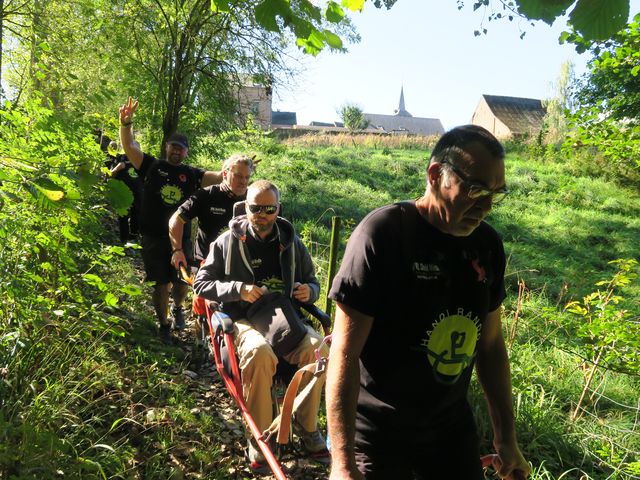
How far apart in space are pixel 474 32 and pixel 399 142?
23092mm

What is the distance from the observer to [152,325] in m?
5.82

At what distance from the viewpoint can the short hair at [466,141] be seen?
1787 mm

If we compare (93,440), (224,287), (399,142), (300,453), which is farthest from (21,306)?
(399,142)

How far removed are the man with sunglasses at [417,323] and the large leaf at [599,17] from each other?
17.1 inches

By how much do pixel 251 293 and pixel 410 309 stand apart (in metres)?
Answer: 2.04

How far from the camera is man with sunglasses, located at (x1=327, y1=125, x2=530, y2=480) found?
1.73m

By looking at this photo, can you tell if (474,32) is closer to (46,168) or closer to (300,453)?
(300,453)

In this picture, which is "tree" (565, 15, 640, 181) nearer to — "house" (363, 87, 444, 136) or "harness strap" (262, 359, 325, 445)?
"harness strap" (262, 359, 325, 445)

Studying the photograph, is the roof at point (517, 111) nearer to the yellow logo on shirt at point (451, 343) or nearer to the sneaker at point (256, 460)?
the sneaker at point (256, 460)

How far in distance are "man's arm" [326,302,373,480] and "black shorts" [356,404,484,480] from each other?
18cm

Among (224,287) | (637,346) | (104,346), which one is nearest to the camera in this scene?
(637,346)

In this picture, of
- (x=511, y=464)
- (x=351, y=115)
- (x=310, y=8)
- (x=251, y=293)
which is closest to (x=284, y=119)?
(x=351, y=115)

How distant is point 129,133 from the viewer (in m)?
5.62

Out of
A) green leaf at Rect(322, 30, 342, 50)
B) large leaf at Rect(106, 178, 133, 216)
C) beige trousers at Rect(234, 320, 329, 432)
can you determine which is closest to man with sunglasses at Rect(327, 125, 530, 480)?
large leaf at Rect(106, 178, 133, 216)
